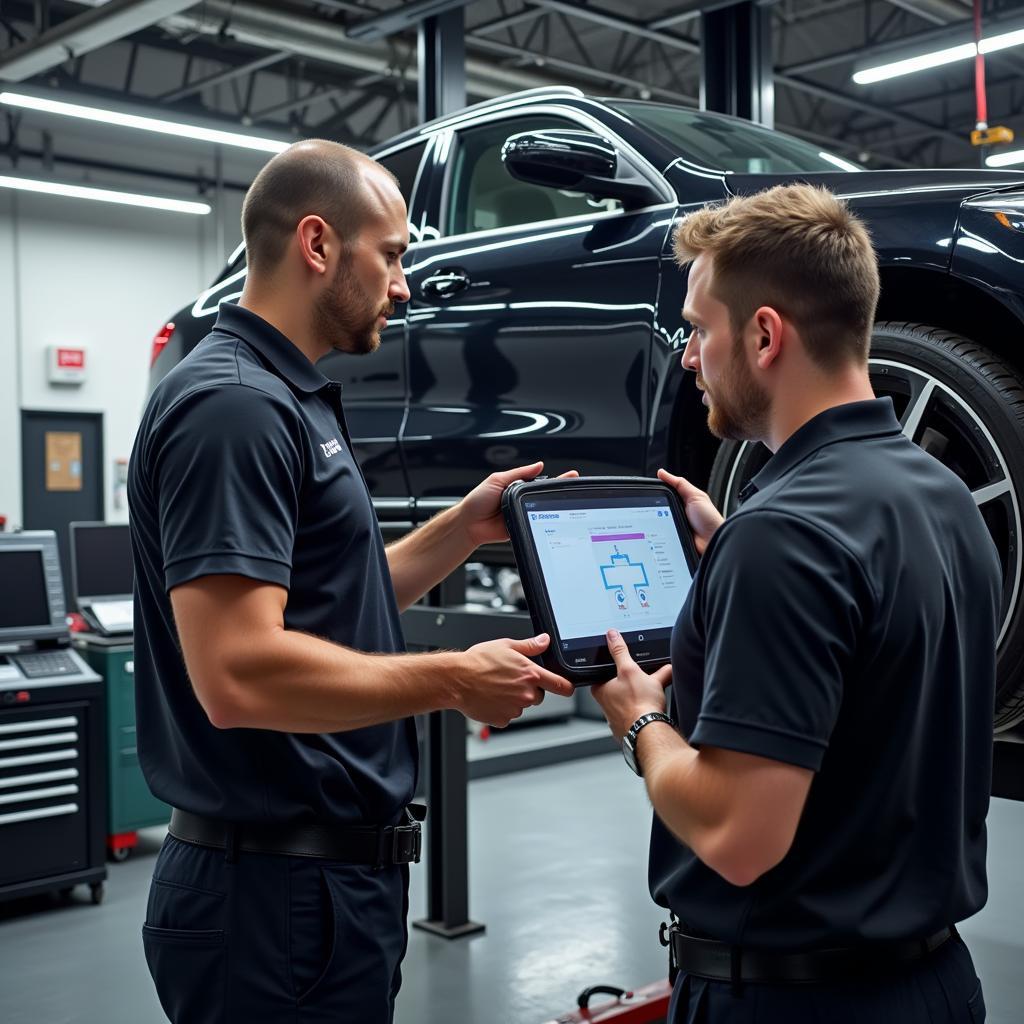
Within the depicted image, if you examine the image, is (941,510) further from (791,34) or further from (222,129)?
(791,34)

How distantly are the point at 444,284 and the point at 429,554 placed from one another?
121cm

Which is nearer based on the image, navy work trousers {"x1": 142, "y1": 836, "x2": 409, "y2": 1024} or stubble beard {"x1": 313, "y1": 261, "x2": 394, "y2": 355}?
navy work trousers {"x1": 142, "y1": 836, "x2": 409, "y2": 1024}

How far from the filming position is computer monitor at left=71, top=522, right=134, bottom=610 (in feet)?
17.8

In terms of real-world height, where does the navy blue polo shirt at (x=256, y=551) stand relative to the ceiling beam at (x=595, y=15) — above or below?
below

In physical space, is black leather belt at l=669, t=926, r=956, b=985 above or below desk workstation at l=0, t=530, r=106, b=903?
above

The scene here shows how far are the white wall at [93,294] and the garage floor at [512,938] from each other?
733cm

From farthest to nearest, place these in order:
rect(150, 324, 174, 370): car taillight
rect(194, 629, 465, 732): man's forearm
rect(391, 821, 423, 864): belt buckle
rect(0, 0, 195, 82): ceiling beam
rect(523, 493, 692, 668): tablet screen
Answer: rect(0, 0, 195, 82): ceiling beam
rect(150, 324, 174, 370): car taillight
rect(391, 821, 423, 864): belt buckle
rect(523, 493, 692, 668): tablet screen
rect(194, 629, 465, 732): man's forearm

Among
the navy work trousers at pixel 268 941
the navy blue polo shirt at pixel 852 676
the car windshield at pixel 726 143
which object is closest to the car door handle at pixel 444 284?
the car windshield at pixel 726 143

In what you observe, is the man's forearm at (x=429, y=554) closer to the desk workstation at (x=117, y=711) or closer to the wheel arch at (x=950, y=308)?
the wheel arch at (x=950, y=308)

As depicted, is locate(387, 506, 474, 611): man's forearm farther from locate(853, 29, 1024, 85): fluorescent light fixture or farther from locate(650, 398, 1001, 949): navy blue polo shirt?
locate(853, 29, 1024, 85): fluorescent light fixture

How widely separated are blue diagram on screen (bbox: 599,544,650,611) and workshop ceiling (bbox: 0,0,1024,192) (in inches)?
254

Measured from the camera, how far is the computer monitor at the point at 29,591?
4711 millimetres

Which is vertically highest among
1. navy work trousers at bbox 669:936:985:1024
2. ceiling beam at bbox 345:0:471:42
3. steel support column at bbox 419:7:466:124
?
ceiling beam at bbox 345:0:471:42

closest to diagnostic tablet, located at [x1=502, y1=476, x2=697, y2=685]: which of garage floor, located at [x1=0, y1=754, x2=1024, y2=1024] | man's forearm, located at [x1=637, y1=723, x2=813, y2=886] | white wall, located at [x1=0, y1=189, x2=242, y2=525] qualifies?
man's forearm, located at [x1=637, y1=723, x2=813, y2=886]
